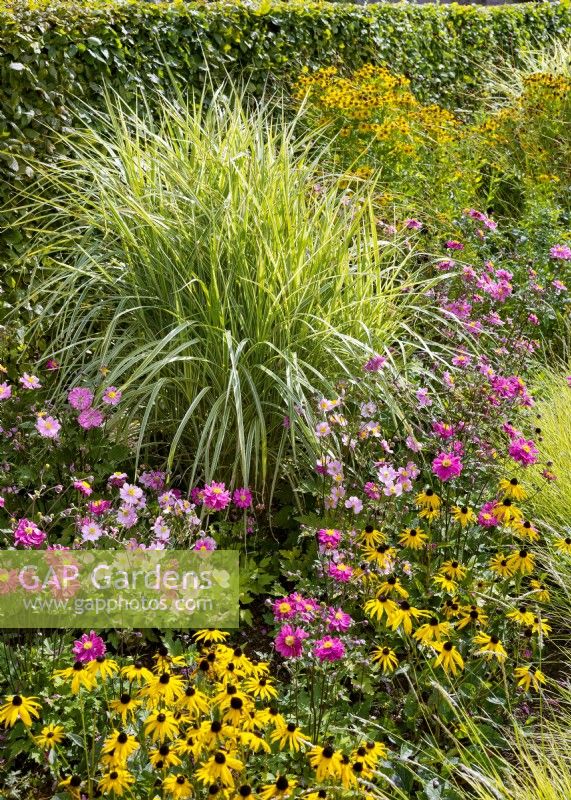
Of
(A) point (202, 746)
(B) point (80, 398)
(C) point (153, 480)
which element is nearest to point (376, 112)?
(B) point (80, 398)

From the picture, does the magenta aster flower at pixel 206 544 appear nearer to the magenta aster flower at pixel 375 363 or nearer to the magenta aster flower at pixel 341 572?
the magenta aster flower at pixel 341 572

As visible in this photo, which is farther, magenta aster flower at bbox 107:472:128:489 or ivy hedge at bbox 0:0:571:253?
ivy hedge at bbox 0:0:571:253

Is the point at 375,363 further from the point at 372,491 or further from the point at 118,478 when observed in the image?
the point at 118,478

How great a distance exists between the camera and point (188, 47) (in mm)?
4965

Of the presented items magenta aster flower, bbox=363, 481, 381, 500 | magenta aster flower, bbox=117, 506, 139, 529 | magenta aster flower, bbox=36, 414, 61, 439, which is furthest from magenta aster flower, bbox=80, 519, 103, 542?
magenta aster flower, bbox=363, 481, 381, 500

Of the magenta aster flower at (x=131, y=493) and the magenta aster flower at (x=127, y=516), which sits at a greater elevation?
the magenta aster flower at (x=131, y=493)

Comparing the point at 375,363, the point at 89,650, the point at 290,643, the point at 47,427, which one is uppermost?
the point at 375,363

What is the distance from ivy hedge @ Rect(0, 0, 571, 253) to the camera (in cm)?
396

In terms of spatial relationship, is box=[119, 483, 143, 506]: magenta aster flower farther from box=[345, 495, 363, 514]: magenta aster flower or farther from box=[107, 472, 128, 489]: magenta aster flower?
box=[345, 495, 363, 514]: magenta aster flower

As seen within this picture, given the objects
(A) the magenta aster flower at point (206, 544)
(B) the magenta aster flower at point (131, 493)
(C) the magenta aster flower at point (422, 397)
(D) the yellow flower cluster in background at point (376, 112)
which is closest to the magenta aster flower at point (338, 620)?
(A) the magenta aster flower at point (206, 544)

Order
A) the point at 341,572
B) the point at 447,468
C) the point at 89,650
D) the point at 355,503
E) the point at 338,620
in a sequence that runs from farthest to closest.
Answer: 1. the point at 355,503
2. the point at 447,468
3. the point at 341,572
4. the point at 338,620
5. the point at 89,650

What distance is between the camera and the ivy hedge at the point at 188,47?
396 cm

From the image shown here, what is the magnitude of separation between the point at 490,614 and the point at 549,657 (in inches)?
11.1

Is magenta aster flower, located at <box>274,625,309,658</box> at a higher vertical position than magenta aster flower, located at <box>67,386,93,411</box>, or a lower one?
higher
